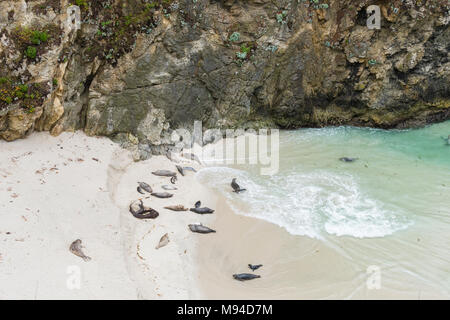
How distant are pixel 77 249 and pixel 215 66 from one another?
8.85 m

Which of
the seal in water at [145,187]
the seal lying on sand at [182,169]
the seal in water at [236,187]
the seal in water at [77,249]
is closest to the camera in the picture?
the seal in water at [77,249]

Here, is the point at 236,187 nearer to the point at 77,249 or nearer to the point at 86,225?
the point at 86,225

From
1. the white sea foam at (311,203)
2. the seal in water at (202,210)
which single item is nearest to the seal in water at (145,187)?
the seal in water at (202,210)

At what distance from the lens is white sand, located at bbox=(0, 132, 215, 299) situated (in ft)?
22.9

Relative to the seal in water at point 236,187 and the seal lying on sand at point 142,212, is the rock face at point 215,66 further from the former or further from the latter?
the seal in water at point 236,187

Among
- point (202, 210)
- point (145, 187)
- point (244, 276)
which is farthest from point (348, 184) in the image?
point (145, 187)

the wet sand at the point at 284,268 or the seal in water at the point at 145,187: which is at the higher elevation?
the seal in water at the point at 145,187

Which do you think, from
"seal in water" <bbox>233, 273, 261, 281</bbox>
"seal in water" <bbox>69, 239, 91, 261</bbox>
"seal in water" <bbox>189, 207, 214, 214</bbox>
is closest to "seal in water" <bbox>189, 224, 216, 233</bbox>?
"seal in water" <bbox>189, 207, 214, 214</bbox>

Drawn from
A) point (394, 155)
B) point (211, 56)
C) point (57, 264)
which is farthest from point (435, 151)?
point (57, 264)

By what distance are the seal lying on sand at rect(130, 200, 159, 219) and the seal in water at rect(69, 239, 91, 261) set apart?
6.29 feet

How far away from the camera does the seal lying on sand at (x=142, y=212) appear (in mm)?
9688

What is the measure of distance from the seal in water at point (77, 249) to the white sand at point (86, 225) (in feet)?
0.39

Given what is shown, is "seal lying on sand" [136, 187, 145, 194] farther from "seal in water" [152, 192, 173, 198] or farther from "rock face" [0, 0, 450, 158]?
"rock face" [0, 0, 450, 158]

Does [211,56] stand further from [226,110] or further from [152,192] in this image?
[152,192]
